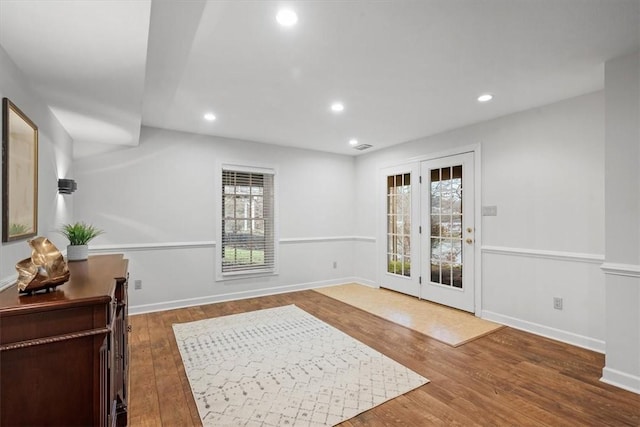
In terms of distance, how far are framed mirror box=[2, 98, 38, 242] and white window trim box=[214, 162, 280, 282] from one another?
7.96 feet

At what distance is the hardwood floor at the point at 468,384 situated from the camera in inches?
76.5

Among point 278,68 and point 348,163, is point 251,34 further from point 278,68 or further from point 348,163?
point 348,163

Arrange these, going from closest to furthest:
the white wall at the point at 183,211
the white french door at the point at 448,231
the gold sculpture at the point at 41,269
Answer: the gold sculpture at the point at 41,269 → the white wall at the point at 183,211 → the white french door at the point at 448,231

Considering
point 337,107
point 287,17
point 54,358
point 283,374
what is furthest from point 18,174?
point 337,107

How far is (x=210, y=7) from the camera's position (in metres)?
1.75

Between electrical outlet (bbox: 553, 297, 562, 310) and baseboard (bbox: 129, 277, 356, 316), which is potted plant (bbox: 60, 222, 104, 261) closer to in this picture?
baseboard (bbox: 129, 277, 356, 316)

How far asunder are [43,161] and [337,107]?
266 cm

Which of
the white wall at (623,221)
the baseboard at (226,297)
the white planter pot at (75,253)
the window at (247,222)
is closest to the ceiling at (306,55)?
the white wall at (623,221)

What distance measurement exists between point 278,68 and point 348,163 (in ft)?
11.6

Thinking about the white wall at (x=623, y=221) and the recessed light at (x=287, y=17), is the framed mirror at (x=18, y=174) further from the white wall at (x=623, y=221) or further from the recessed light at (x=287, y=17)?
the white wall at (x=623, y=221)

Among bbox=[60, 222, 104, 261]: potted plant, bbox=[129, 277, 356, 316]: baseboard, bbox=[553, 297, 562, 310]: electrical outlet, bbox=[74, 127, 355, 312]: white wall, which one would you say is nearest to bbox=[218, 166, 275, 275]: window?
bbox=[74, 127, 355, 312]: white wall

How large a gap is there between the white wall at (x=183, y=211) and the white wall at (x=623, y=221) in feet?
12.7

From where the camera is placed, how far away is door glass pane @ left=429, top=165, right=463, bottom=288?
4164 millimetres

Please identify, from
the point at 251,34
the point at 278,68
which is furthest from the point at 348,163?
the point at 251,34
